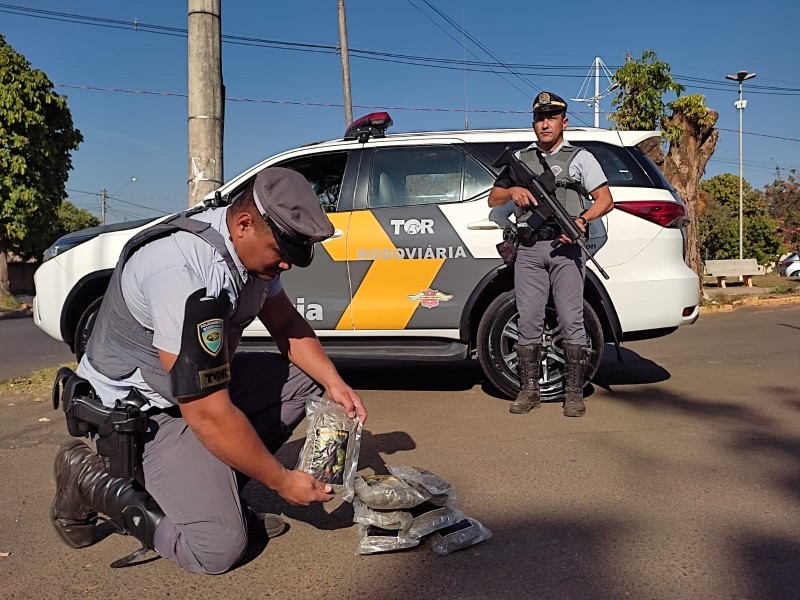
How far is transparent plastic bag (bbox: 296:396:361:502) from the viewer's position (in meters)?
2.75

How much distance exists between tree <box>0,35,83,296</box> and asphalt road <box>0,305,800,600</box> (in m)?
15.4

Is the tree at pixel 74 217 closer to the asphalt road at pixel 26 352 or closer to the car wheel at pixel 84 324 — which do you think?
the asphalt road at pixel 26 352

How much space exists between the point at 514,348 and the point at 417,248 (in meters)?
0.99

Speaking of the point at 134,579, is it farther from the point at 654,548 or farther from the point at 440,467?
the point at 654,548

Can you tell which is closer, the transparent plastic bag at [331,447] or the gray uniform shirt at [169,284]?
the gray uniform shirt at [169,284]

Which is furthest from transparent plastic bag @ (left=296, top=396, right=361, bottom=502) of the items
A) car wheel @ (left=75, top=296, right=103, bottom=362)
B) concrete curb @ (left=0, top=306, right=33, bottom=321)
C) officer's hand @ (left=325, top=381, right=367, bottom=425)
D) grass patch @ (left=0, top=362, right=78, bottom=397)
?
concrete curb @ (left=0, top=306, right=33, bottom=321)

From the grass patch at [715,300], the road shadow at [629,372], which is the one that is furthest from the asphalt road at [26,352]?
the grass patch at [715,300]

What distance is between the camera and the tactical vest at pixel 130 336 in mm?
2529

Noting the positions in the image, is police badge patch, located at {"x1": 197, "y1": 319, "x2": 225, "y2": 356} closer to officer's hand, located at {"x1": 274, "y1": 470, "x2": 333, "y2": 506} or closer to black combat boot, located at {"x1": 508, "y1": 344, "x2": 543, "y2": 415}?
officer's hand, located at {"x1": 274, "y1": 470, "x2": 333, "y2": 506}

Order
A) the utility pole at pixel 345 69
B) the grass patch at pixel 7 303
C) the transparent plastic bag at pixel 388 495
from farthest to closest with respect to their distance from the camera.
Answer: the grass patch at pixel 7 303
the utility pole at pixel 345 69
the transparent plastic bag at pixel 388 495

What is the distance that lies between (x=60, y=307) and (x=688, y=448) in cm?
463

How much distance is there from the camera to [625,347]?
7.79m

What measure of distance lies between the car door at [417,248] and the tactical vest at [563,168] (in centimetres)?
49

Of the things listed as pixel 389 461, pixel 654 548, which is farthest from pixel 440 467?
pixel 654 548
